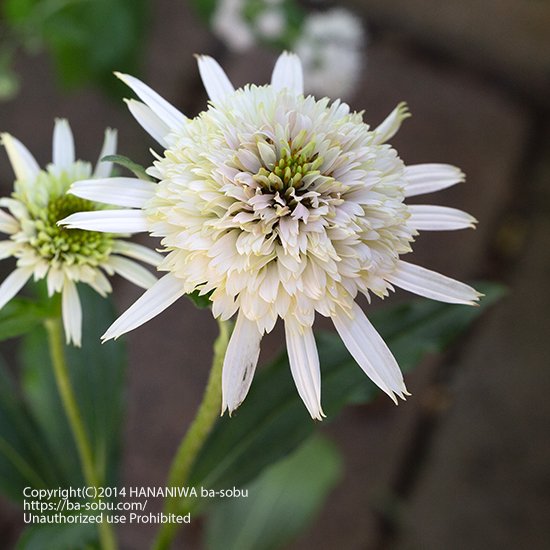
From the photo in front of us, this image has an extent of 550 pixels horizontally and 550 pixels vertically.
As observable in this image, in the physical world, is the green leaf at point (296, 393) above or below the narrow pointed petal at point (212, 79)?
below

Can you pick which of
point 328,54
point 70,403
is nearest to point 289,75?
point 70,403

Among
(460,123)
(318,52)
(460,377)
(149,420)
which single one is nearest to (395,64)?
(460,123)

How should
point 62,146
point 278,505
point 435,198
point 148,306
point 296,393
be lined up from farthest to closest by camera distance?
point 435,198 < point 278,505 < point 296,393 < point 62,146 < point 148,306

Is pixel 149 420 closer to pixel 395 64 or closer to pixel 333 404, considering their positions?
pixel 333 404

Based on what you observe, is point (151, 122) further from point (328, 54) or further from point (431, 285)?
point (328, 54)

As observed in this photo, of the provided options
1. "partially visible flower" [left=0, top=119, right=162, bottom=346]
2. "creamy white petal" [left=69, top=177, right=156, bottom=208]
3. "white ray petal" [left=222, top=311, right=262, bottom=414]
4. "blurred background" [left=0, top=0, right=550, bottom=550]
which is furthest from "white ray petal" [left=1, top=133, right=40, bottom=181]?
"blurred background" [left=0, top=0, right=550, bottom=550]

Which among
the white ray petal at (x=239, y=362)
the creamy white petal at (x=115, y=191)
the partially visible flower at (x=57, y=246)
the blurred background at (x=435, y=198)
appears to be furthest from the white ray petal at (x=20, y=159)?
the blurred background at (x=435, y=198)

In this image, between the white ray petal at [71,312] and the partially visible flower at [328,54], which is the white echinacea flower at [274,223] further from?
the partially visible flower at [328,54]
